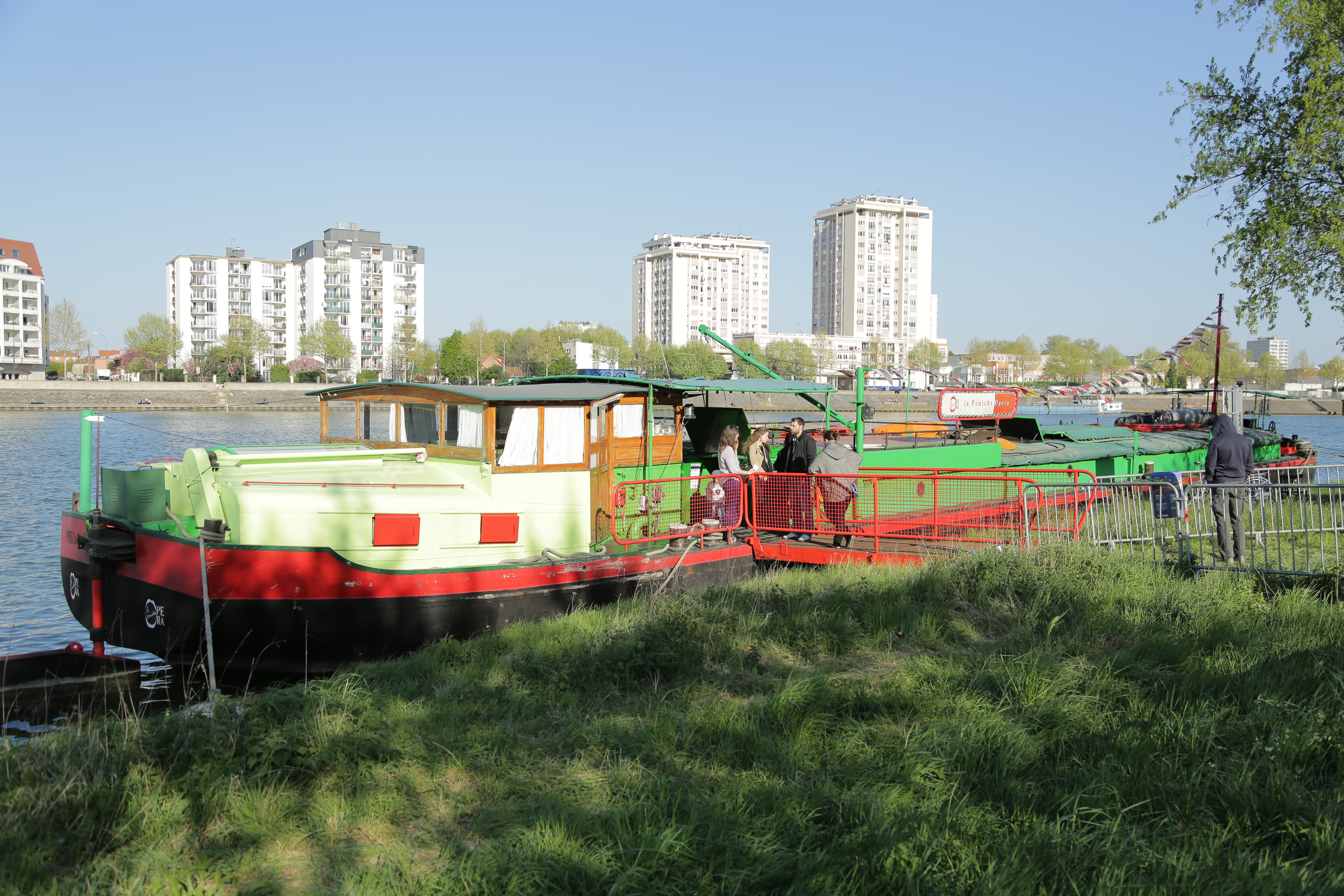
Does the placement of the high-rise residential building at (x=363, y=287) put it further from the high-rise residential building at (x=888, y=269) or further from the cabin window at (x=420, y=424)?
the cabin window at (x=420, y=424)

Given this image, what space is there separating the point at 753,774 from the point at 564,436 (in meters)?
6.37

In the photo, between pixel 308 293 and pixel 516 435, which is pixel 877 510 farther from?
pixel 308 293

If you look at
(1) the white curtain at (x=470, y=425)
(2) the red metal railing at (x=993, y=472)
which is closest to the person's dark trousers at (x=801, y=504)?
(2) the red metal railing at (x=993, y=472)

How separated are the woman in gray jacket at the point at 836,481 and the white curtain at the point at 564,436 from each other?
3.10 m

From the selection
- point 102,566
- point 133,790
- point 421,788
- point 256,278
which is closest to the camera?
point 133,790

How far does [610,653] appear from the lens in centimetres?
638

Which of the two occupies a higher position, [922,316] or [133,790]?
[922,316]

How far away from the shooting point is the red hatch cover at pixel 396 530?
8.98m

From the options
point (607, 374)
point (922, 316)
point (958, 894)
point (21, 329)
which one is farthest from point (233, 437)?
point (922, 316)

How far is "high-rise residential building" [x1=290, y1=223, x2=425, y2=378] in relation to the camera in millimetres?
129750

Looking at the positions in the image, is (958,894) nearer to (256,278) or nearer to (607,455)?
(607,455)

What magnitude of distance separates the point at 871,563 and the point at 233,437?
4248cm

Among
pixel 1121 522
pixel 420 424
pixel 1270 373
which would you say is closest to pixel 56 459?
pixel 420 424

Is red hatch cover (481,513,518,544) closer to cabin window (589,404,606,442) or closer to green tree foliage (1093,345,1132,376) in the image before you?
cabin window (589,404,606,442)
